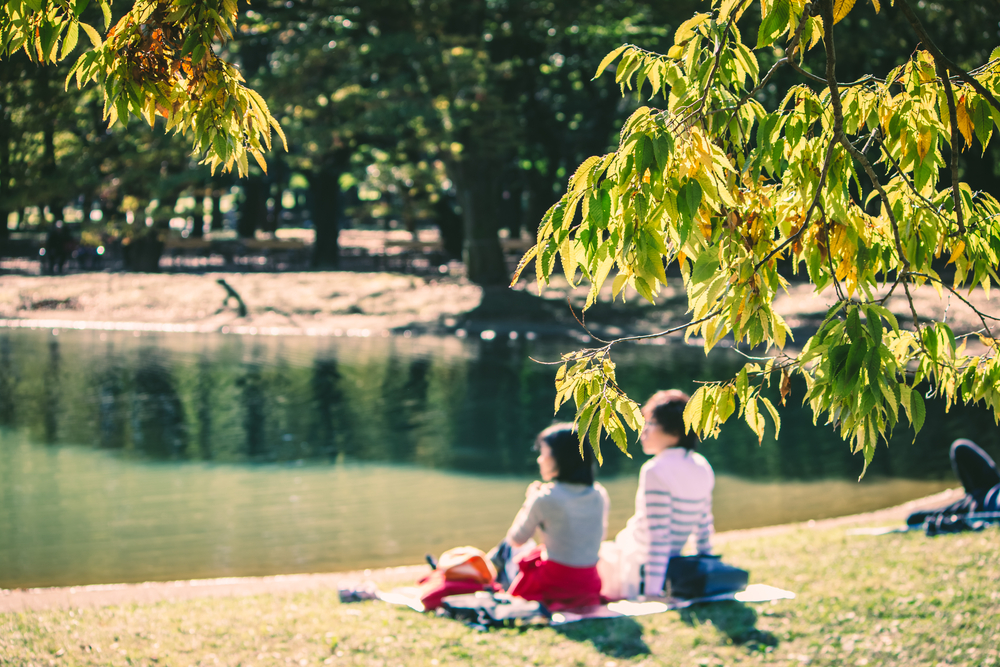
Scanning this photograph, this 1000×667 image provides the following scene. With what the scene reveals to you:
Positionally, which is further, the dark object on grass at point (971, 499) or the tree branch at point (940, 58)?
the dark object on grass at point (971, 499)

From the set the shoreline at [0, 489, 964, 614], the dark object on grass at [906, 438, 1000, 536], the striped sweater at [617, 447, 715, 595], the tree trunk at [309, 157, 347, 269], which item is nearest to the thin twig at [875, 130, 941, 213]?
the striped sweater at [617, 447, 715, 595]

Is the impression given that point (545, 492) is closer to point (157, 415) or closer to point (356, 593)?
point (356, 593)

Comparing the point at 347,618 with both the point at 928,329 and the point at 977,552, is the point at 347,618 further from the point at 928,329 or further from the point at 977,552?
the point at 977,552

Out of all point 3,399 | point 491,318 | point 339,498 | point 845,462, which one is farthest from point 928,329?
point 491,318

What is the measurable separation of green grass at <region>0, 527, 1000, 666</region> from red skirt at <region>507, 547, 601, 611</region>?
0.30m

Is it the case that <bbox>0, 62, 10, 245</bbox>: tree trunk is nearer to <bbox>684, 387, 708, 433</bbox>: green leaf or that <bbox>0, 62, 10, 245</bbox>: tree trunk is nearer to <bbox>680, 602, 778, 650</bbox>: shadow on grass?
<bbox>680, 602, 778, 650</bbox>: shadow on grass

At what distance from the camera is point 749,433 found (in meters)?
12.7

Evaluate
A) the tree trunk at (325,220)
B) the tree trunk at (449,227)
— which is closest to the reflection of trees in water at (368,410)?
the tree trunk at (325,220)

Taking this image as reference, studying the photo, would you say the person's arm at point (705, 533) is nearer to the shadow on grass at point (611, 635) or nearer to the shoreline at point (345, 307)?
the shadow on grass at point (611, 635)

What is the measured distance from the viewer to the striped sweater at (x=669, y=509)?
5406 millimetres

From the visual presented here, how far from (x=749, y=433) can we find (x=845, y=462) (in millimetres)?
1694

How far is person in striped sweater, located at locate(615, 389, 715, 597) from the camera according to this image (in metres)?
5.38

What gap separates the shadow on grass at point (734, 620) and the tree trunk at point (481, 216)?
65.7ft

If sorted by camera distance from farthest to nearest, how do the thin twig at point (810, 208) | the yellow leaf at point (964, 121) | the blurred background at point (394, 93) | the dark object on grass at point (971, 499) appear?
the blurred background at point (394, 93)
the dark object on grass at point (971, 499)
the yellow leaf at point (964, 121)
the thin twig at point (810, 208)
